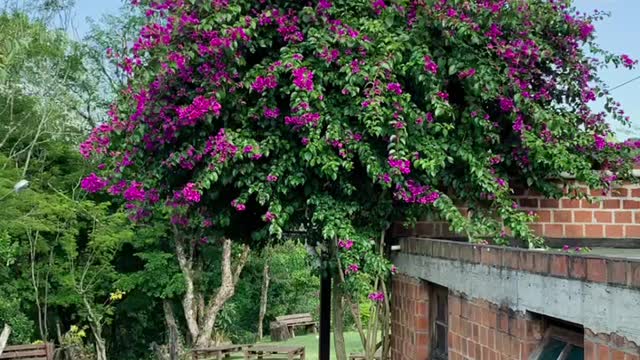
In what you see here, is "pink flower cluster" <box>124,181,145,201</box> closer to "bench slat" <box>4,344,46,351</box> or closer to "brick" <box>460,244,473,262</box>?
"brick" <box>460,244,473,262</box>

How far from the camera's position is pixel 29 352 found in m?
17.2

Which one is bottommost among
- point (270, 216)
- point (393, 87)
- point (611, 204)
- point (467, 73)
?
point (270, 216)

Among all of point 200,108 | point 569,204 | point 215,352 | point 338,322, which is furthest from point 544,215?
point 215,352

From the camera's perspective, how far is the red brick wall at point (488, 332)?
307 centimetres

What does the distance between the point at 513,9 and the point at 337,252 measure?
236 centimetres

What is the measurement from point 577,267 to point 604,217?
3.51m

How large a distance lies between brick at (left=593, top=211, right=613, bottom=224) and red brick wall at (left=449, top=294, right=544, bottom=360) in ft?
7.10

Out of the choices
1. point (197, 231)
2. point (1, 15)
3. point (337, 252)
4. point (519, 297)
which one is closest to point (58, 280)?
point (1, 15)

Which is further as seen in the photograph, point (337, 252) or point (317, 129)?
point (337, 252)

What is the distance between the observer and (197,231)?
7102mm

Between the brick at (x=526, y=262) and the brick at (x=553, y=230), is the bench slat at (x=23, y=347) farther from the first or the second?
the brick at (x=526, y=262)

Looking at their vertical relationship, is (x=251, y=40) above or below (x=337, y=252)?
above

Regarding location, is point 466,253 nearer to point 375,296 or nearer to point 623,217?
point 375,296

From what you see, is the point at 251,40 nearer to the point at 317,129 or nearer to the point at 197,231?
the point at 317,129
